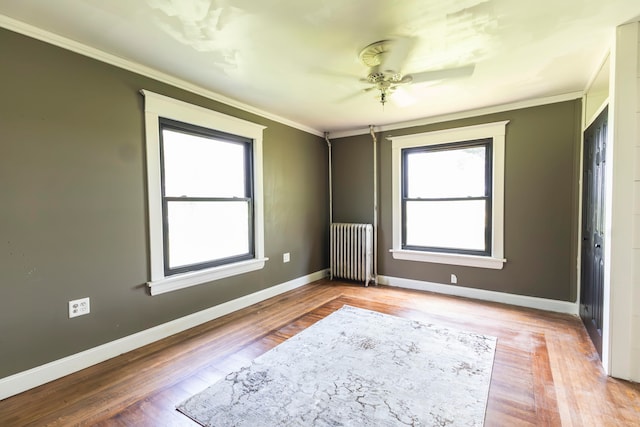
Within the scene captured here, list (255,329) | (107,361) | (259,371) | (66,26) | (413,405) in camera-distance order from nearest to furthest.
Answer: (413,405), (66,26), (259,371), (107,361), (255,329)

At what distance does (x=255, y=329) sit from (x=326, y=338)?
720mm

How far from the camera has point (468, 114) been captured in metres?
3.74

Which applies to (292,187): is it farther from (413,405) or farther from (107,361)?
(413,405)

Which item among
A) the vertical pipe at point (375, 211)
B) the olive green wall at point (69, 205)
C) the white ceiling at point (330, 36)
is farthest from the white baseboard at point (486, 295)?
the olive green wall at point (69, 205)

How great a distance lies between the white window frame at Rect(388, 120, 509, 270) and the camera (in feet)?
11.7

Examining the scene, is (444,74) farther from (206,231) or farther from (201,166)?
→ (206,231)

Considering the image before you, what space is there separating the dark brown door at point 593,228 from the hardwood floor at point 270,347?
0.78 feet

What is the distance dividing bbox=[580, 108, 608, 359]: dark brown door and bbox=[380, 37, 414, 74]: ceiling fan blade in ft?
5.27

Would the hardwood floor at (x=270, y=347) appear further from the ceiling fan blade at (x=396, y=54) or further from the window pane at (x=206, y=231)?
the ceiling fan blade at (x=396, y=54)

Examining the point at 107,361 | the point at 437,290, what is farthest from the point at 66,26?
the point at 437,290

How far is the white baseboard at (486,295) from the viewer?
10.8 ft

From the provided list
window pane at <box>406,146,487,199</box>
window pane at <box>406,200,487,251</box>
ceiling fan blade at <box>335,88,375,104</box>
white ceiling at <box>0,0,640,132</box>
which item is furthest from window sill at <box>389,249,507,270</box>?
ceiling fan blade at <box>335,88,375,104</box>

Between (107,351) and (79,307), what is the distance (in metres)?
0.43

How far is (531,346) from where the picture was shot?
8.23ft
